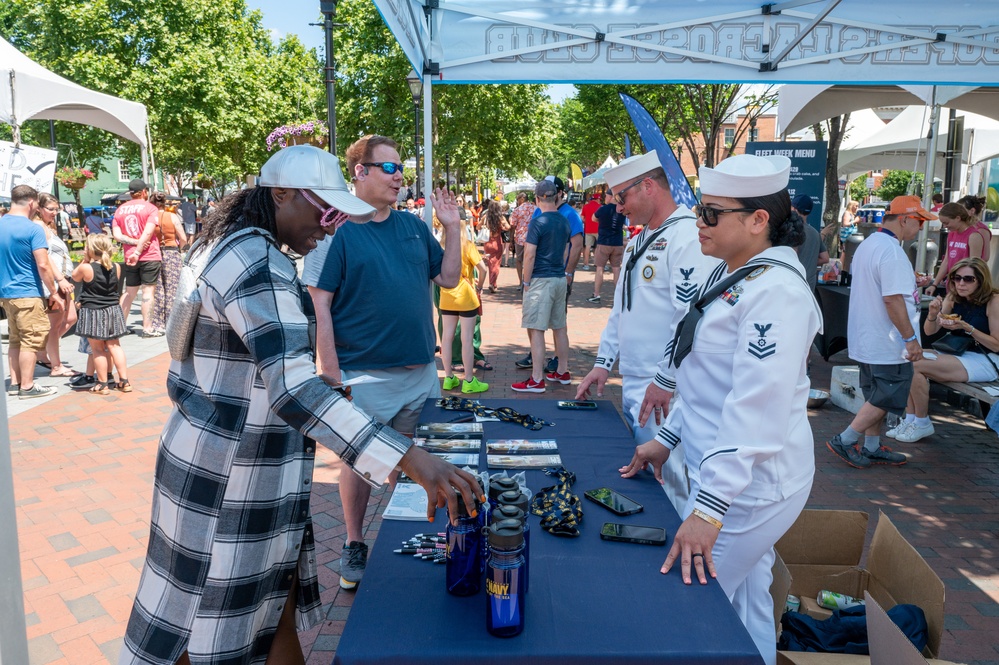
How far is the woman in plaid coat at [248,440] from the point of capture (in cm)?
179

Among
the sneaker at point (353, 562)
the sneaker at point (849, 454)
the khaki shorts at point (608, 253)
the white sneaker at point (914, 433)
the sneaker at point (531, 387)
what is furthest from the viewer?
the khaki shorts at point (608, 253)

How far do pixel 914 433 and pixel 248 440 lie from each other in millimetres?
6014

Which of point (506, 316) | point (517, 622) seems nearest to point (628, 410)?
point (517, 622)

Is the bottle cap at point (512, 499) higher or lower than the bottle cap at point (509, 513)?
lower

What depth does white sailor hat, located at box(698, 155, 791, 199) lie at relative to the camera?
86.7 inches

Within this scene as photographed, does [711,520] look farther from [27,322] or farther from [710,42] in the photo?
[27,322]

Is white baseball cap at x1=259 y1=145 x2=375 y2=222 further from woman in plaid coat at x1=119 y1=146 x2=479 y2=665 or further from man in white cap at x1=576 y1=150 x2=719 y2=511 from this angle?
man in white cap at x1=576 y1=150 x2=719 y2=511

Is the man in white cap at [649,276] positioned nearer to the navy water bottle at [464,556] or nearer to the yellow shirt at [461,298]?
the navy water bottle at [464,556]

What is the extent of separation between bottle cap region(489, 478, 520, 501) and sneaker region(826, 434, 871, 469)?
4518 mm

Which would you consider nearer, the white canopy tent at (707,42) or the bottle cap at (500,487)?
the bottle cap at (500,487)

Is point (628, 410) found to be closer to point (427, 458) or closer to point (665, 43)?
point (427, 458)

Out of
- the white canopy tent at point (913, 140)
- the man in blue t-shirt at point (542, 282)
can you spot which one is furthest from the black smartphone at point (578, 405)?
the white canopy tent at point (913, 140)

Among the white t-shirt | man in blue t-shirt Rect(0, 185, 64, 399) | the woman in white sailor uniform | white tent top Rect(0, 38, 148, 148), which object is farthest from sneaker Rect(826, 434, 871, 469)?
white tent top Rect(0, 38, 148, 148)

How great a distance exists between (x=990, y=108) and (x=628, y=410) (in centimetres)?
955
